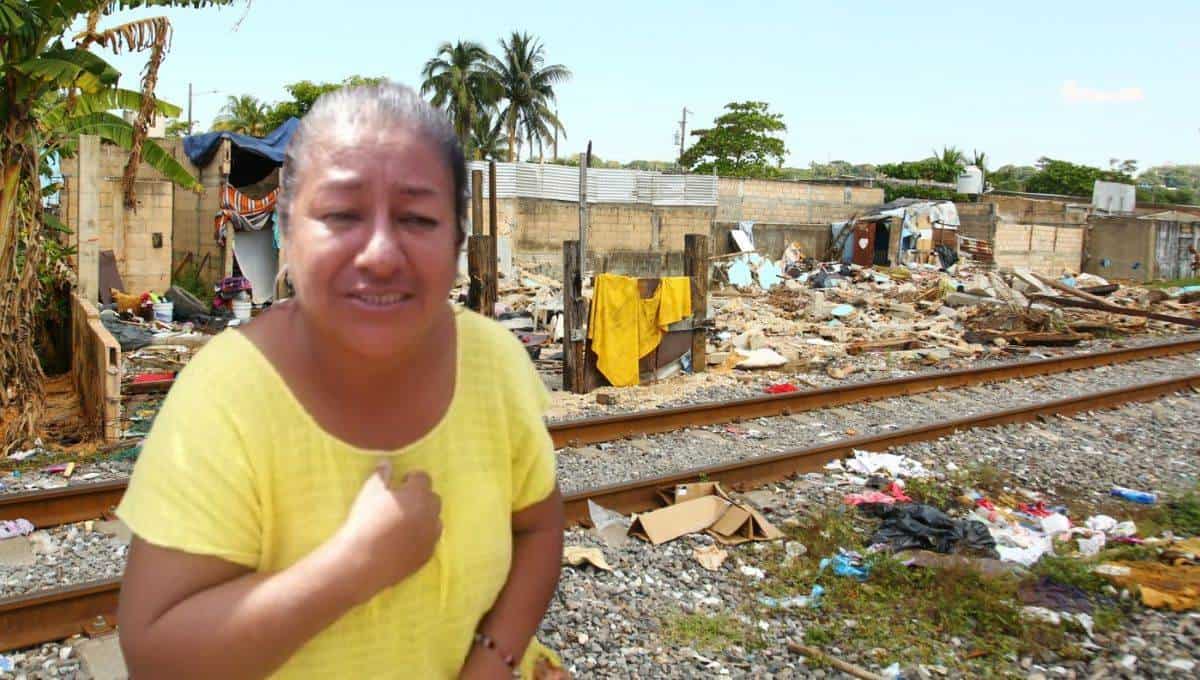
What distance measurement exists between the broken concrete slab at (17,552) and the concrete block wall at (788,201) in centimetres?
2655

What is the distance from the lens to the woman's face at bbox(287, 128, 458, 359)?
44.5 inches

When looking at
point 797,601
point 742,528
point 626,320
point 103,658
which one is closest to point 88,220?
point 626,320

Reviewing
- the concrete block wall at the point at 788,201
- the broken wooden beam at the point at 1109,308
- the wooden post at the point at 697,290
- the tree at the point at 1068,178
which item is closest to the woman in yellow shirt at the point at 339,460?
the wooden post at the point at 697,290

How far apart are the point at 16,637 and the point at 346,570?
4.19m

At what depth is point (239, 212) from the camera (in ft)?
59.1

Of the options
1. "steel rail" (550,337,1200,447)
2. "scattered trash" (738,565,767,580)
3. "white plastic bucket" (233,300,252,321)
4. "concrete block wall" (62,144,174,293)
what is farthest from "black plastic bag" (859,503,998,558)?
"concrete block wall" (62,144,174,293)

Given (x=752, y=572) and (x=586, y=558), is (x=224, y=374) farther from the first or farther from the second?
(x=752, y=572)

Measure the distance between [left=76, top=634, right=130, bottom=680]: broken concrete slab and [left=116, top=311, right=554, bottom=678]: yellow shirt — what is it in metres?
3.43

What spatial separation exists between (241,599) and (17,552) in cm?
545

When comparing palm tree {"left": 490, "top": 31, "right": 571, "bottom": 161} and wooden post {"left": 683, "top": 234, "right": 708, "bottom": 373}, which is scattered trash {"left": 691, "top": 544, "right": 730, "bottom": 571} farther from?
palm tree {"left": 490, "top": 31, "right": 571, "bottom": 161}

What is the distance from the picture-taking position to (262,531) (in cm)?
114

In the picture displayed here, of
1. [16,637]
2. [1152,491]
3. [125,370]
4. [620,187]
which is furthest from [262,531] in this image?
[620,187]

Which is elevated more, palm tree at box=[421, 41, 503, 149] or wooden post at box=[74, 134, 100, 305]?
palm tree at box=[421, 41, 503, 149]

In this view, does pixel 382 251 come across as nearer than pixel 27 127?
Yes
